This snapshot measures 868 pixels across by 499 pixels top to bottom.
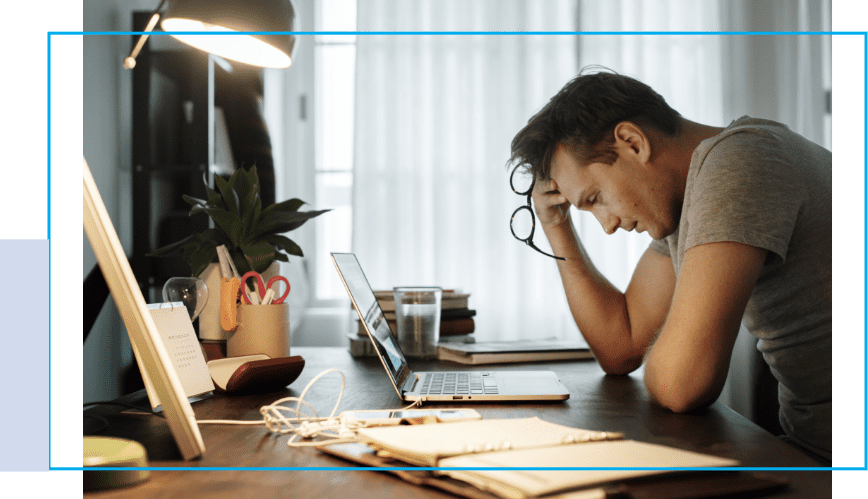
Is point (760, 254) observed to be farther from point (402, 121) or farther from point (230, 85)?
point (230, 85)

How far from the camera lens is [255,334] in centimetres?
93

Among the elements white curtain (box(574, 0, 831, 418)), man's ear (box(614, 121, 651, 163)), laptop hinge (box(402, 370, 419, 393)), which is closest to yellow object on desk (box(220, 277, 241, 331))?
laptop hinge (box(402, 370, 419, 393))

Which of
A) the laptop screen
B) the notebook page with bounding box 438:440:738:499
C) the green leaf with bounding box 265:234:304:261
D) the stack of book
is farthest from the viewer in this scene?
the stack of book

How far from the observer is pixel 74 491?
463 mm

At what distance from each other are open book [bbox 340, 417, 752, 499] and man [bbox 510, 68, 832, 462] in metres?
0.23

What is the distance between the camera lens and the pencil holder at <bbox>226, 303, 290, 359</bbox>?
0.93 m

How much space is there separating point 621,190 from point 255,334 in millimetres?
652

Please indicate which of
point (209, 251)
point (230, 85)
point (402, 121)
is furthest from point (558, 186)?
point (230, 85)

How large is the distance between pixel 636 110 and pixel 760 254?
13.2 inches

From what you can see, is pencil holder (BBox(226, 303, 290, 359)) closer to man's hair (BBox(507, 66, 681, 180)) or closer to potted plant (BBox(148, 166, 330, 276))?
potted plant (BBox(148, 166, 330, 276))

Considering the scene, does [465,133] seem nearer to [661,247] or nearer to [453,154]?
[453,154]

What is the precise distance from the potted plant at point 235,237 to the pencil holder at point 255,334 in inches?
1.2

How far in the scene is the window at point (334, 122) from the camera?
8.80 feet

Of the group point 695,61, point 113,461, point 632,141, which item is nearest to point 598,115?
point 632,141
